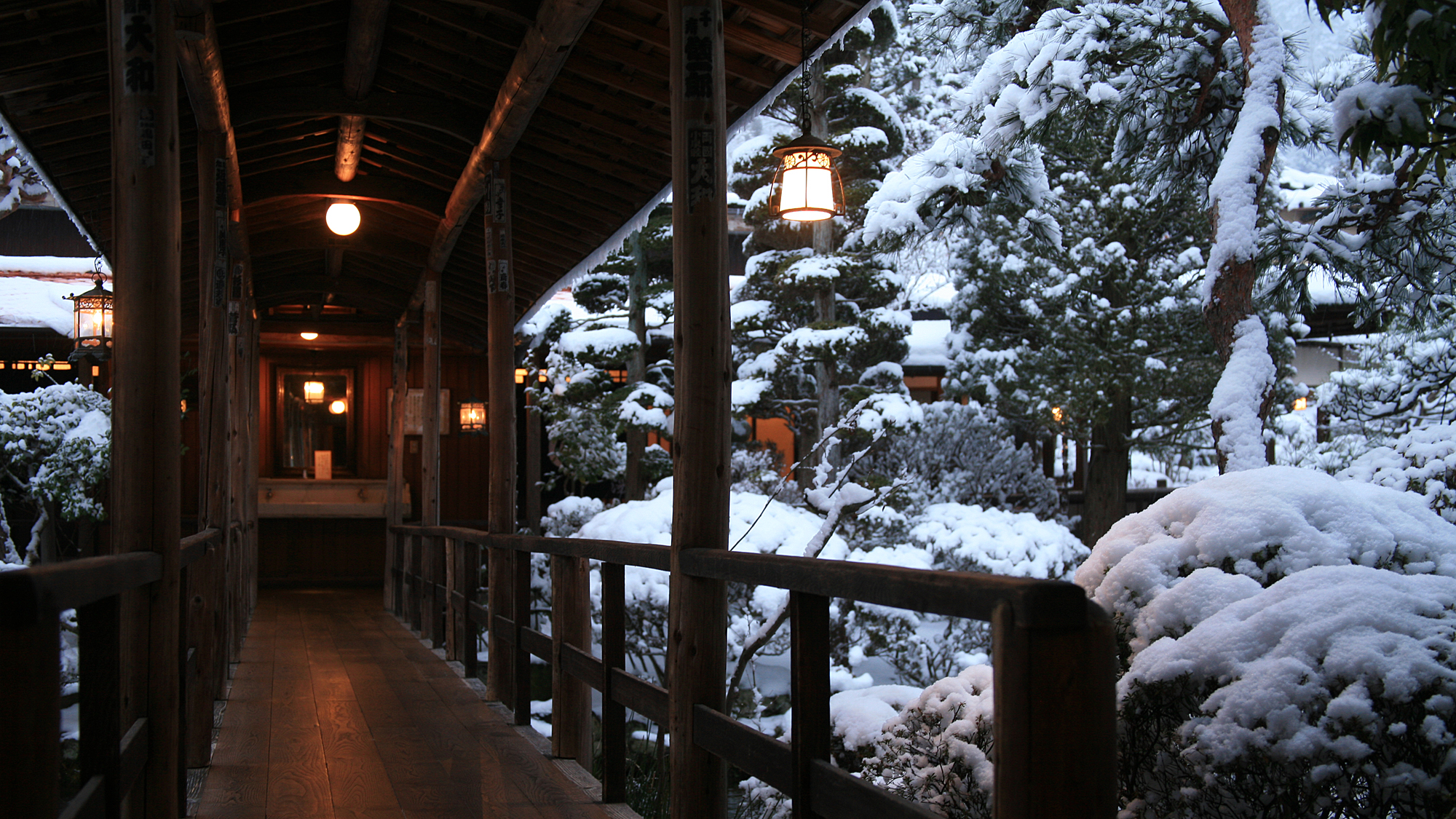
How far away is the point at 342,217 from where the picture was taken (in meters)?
7.59

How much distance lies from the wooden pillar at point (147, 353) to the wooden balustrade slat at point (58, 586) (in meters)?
0.85

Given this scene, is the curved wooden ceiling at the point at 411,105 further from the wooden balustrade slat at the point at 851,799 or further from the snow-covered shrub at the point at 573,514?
the snow-covered shrub at the point at 573,514

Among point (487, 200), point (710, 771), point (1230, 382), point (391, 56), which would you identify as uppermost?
point (391, 56)

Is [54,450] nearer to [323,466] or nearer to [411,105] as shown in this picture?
[323,466]

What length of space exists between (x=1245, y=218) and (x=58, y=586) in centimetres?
661

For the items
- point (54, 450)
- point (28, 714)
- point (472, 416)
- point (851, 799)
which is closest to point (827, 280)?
point (472, 416)

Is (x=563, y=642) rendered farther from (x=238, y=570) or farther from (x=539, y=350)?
(x=539, y=350)

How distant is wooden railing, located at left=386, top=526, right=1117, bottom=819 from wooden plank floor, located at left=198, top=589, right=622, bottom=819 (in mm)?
354

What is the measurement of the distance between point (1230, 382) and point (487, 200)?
15.1ft

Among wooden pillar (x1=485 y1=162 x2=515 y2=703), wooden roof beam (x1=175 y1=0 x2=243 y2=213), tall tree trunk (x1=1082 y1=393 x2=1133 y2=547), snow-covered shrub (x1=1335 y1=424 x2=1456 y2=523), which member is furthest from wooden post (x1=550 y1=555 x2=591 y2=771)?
tall tree trunk (x1=1082 y1=393 x2=1133 y2=547)

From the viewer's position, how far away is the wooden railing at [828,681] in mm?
1439

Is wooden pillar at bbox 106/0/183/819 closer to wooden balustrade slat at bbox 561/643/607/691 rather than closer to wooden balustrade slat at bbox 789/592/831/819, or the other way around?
wooden balustrade slat at bbox 561/643/607/691

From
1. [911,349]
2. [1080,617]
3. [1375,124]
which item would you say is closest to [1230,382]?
[1375,124]

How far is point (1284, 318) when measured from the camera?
12250 mm
